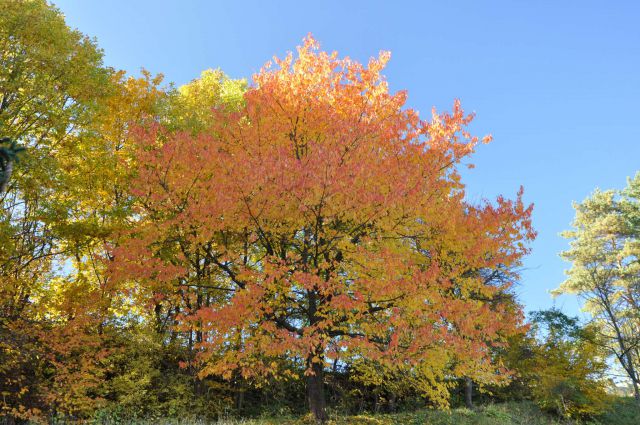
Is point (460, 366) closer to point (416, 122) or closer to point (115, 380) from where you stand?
point (416, 122)

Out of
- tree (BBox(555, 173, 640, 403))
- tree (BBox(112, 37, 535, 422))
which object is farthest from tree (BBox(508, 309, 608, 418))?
tree (BBox(112, 37, 535, 422))

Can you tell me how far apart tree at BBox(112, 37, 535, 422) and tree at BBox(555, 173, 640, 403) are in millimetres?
22881

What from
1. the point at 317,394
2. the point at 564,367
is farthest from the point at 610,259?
the point at 317,394

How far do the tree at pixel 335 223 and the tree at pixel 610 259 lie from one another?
2288 centimetres

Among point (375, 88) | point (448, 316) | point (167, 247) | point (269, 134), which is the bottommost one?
point (448, 316)

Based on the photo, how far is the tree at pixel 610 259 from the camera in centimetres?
3112

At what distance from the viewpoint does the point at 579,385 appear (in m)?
20.8

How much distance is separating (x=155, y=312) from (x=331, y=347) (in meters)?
11.4

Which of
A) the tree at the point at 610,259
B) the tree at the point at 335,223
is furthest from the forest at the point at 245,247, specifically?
the tree at the point at 610,259

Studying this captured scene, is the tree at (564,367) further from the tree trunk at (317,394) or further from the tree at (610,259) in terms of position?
the tree trunk at (317,394)

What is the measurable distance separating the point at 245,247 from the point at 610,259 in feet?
103

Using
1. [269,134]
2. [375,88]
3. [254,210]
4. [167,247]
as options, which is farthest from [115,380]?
[375,88]

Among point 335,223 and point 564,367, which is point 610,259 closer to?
point 564,367

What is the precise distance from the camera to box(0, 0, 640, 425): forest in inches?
424
